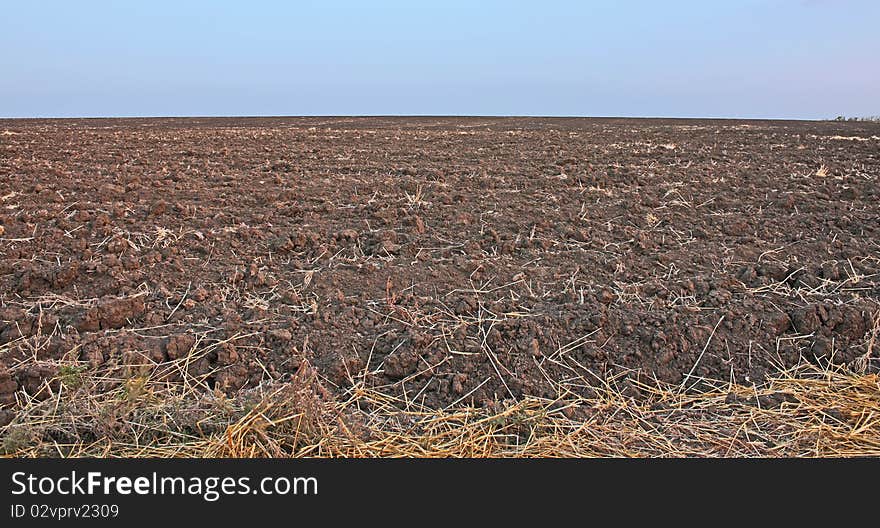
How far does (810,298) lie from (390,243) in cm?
263

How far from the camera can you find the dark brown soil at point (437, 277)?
3.27 meters

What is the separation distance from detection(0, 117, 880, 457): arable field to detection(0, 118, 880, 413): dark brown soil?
0.7 inches

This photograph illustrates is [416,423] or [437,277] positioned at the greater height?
[437,277]

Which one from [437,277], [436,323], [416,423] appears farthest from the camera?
[437,277]

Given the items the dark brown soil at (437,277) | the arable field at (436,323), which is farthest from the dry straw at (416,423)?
the dark brown soil at (437,277)

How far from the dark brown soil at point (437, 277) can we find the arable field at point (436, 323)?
2 centimetres

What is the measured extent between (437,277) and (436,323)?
596mm

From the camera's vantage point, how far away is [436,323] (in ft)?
11.6

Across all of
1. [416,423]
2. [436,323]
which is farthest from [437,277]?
[416,423]

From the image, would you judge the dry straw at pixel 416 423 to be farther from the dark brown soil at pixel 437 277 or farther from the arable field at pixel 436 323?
the dark brown soil at pixel 437 277

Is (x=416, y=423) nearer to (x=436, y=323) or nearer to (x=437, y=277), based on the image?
(x=436, y=323)

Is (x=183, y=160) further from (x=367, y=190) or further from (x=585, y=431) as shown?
(x=585, y=431)

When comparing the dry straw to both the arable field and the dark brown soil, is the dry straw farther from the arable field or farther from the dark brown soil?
the dark brown soil

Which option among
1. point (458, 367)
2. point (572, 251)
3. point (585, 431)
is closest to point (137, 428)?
point (458, 367)
